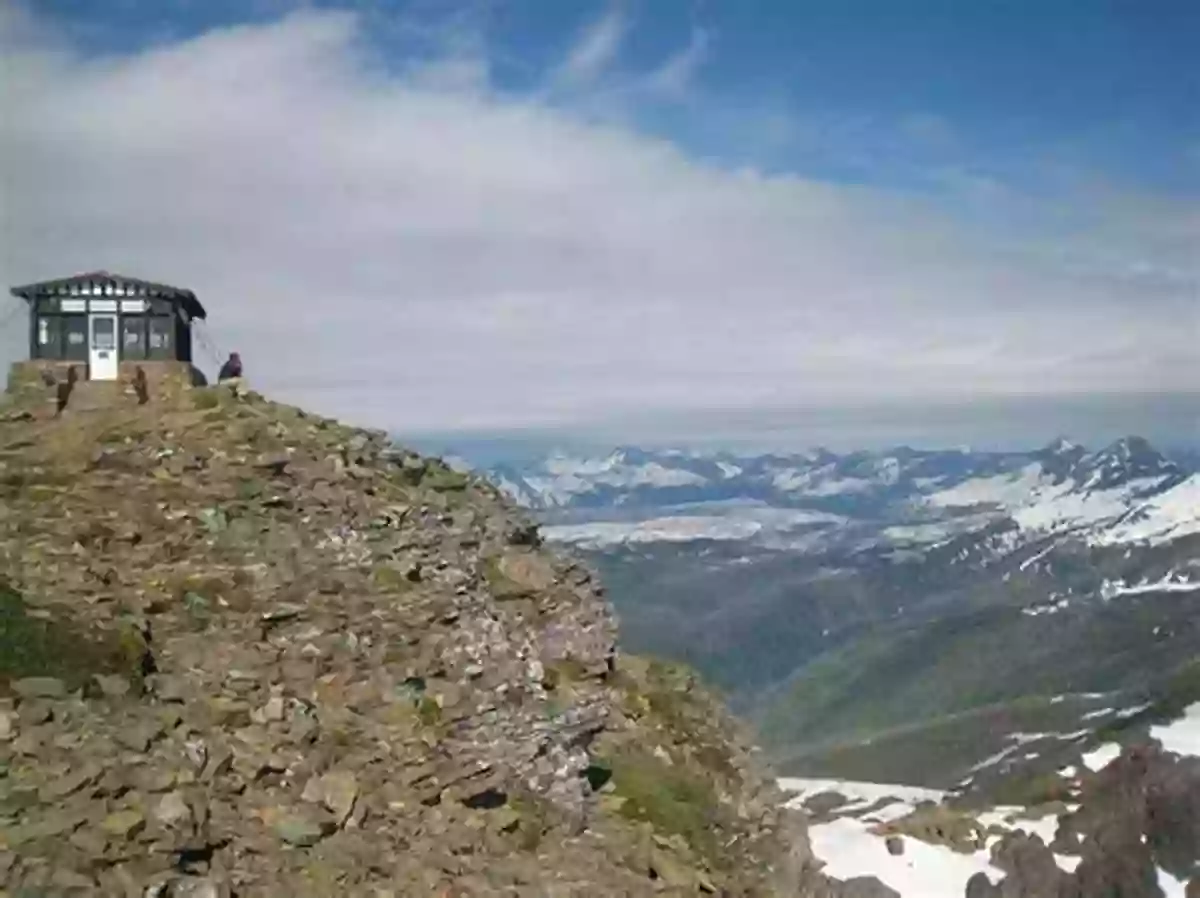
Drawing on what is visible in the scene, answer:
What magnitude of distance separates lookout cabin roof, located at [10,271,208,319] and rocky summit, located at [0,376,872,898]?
386 inches

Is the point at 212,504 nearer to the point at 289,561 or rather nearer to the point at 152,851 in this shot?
the point at 289,561

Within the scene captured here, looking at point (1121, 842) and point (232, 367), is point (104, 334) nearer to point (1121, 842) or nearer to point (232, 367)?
point (232, 367)

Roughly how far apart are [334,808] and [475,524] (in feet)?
45.2

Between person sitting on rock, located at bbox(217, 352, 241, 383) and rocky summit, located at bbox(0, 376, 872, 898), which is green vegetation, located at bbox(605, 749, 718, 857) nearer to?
rocky summit, located at bbox(0, 376, 872, 898)

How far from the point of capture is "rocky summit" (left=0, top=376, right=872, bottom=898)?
19.9 m

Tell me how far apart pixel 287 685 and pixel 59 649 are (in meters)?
4.67

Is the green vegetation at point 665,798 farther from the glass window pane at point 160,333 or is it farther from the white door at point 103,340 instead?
the white door at point 103,340

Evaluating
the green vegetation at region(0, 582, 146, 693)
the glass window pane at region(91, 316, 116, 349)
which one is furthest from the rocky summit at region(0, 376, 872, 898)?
the glass window pane at region(91, 316, 116, 349)

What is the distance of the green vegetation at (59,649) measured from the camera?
2159cm

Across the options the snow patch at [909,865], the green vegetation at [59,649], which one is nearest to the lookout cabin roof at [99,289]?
the green vegetation at [59,649]

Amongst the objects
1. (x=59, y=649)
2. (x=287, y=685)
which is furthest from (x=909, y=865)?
(x=59, y=649)

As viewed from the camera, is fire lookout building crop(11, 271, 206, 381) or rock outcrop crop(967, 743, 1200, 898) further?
rock outcrop crop(967, 743, 1200, 898)

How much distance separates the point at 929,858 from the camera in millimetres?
129875

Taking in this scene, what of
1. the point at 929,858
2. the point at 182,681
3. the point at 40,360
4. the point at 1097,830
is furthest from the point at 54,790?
the point at 1097,830
